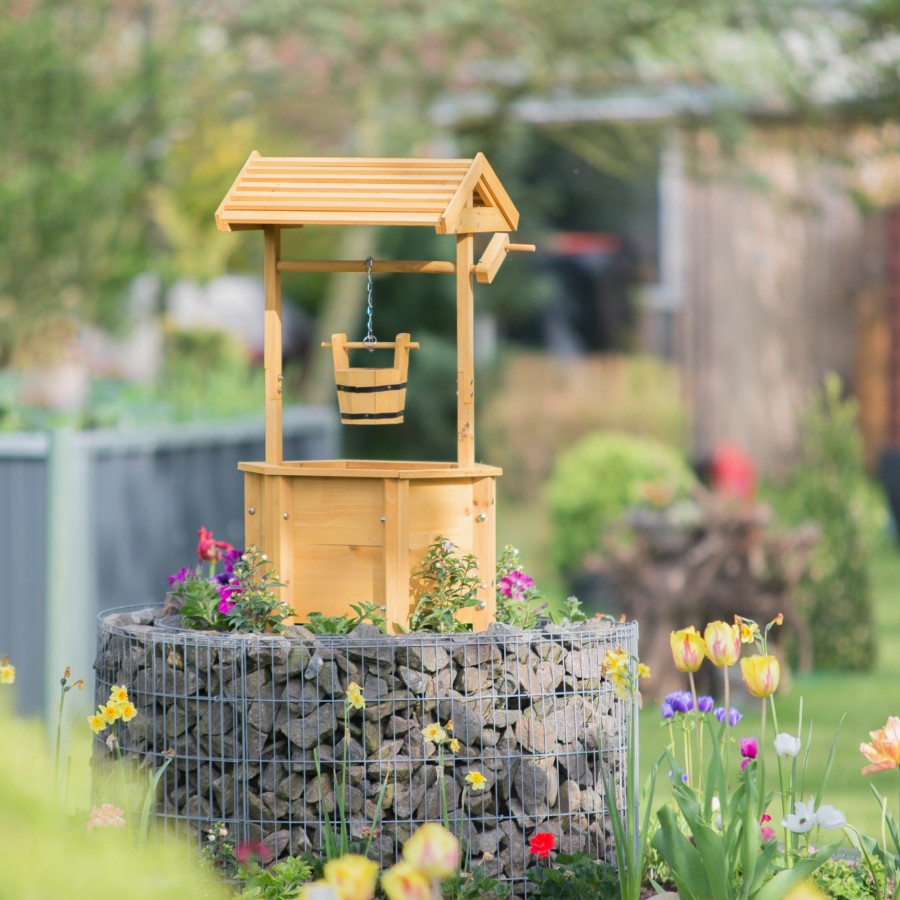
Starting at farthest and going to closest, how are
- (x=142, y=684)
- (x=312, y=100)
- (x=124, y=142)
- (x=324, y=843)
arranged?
(x=312, y=100), (x=124, y=142), (x=142, y=684), (x=324, y=843)

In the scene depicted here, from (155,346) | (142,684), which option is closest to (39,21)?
(155,346)

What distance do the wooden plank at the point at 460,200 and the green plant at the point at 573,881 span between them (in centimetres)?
149

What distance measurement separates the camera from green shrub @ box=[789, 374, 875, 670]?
806cm

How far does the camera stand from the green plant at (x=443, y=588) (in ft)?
11.4

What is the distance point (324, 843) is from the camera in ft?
10.5

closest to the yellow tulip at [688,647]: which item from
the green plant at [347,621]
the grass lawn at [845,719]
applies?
the green plant at [347,621]

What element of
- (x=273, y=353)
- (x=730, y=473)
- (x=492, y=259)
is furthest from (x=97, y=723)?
(x=730, y=473)

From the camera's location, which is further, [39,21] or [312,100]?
[312,100]

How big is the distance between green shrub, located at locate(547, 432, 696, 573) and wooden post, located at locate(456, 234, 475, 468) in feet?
19.0

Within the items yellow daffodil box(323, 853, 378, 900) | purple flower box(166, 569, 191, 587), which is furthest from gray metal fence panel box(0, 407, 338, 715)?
yellow daffodil box(323, 853, 378, 900)

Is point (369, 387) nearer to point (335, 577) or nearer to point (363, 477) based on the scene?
point (363, 477)

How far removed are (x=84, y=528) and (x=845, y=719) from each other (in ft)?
12.0

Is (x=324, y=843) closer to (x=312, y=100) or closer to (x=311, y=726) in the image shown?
(x=311, y=726)

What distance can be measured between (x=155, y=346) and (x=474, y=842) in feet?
35.1
